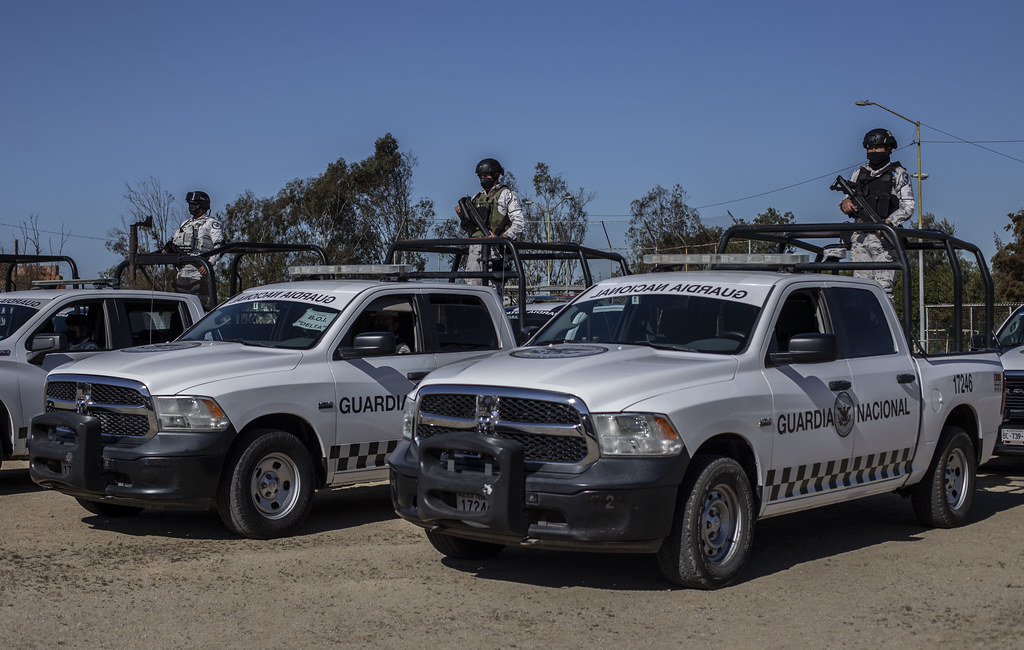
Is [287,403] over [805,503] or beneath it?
over

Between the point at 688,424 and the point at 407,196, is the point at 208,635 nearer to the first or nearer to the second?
the point at 688,424

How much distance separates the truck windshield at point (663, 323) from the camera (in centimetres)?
755

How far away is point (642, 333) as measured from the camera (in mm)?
7789

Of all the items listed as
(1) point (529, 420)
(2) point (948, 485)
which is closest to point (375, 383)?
(1) point (529, 420)

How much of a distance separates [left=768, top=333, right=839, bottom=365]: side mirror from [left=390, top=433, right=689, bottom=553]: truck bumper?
4.04 feet

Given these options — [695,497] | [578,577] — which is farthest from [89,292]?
[695,497]

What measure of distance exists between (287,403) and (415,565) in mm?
1648

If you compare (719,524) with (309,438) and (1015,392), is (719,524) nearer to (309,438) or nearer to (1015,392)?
(309,438)

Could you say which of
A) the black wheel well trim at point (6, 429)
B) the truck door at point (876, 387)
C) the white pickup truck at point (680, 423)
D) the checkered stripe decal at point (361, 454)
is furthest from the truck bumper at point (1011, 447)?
the black wheel well trim at point (6, 429)

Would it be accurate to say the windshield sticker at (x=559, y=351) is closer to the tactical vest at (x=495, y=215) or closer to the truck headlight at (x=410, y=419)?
the truck headlight at (x=410, y=419)

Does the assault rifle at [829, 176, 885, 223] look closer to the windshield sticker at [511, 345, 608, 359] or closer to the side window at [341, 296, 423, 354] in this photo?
the side window at [341, 296, 423, 354]

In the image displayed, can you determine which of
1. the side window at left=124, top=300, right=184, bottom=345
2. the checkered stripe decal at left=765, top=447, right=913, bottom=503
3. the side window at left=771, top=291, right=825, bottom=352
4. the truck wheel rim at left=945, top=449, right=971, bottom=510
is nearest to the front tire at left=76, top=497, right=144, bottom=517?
the side window at left=124, top=300, right=184, bottom=345

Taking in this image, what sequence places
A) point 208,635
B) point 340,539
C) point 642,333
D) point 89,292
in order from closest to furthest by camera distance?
point 208,635 < point 642,333 < point 340,539 < point 89,292

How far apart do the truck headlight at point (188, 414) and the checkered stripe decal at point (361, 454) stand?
1.06 meters
